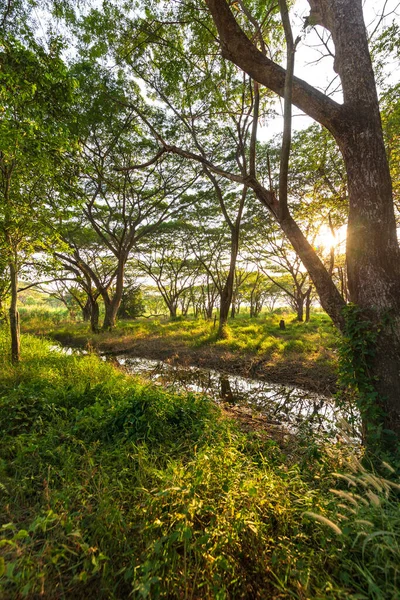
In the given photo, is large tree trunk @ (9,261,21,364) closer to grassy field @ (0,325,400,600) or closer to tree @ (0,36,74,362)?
tree @ (0,36,74,362)

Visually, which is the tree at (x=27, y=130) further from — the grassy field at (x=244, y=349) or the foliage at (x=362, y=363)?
the foliage at (x=362, y=363)

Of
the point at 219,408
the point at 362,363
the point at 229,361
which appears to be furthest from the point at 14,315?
the point at 362,363

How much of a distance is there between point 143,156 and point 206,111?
531cm

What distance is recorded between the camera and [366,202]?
3.08 meters

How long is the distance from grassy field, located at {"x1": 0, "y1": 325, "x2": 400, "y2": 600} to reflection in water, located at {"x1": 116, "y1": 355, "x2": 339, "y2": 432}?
133 centimetres

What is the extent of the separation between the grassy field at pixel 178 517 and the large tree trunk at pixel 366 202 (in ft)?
3.43

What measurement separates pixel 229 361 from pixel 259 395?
2.86 metres

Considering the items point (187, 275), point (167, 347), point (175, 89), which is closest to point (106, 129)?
point (175, 89)

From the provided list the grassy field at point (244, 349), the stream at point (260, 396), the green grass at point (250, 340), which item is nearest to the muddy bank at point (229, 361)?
the grassy field at point (244, 349)

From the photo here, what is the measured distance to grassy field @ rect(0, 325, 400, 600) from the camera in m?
1.60

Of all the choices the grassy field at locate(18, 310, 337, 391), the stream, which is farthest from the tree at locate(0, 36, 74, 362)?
the stream

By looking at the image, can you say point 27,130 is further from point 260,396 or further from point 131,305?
point 131,305

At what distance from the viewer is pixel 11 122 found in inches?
180

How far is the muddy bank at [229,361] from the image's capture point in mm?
7176
